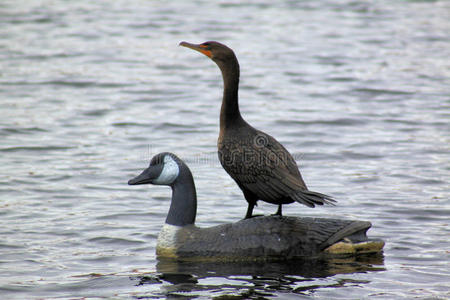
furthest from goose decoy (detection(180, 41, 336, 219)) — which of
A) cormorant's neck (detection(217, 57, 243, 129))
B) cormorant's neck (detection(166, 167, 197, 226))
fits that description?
cormorant's neck (detection(166, 167, 197, 226))

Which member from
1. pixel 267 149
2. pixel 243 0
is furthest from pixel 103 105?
pixel 243 0

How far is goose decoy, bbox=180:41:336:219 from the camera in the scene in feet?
25.7

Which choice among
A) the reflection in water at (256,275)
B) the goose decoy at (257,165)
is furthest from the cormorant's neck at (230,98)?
the reflection in water at (256,275)

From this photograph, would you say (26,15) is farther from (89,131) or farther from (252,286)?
(252,286)

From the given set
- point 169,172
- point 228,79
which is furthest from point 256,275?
point 228,79

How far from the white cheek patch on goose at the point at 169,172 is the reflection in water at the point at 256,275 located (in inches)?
32.2

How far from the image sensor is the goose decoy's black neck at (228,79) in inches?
337

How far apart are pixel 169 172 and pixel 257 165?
887 millimetres

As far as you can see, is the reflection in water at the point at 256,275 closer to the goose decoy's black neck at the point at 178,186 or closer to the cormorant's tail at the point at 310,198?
the goose decoy's black neck at the point at 178,186

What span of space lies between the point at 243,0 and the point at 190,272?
59.8ft

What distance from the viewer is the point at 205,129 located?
44.7 ft

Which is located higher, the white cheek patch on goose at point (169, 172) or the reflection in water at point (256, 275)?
the white cheek patch on goose at point (169, 172)

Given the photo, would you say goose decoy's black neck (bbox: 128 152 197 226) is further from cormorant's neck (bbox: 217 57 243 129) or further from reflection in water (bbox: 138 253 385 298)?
cormorant's neck (bbox: 217 57 243 129)

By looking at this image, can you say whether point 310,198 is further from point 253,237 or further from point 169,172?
point 169,172
